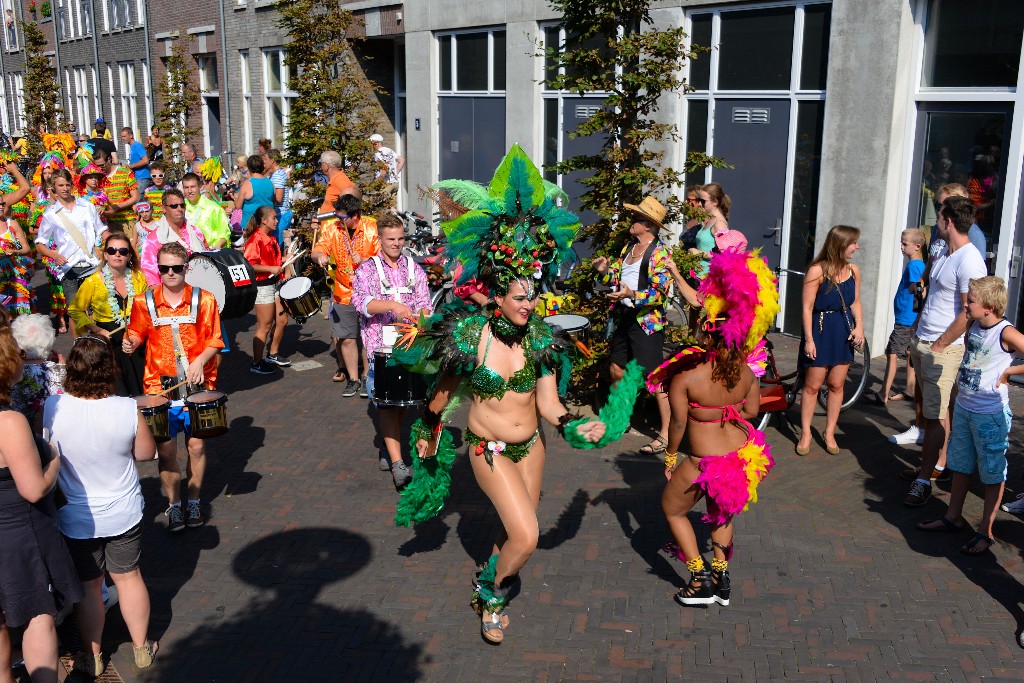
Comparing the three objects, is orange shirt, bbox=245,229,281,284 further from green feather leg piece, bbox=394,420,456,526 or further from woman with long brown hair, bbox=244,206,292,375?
green feather leg piece, bbox=394,420,456,526

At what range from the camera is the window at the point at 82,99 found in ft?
122

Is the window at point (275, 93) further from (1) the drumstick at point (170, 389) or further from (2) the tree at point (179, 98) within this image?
(1) the drumstick at point (170, 389)

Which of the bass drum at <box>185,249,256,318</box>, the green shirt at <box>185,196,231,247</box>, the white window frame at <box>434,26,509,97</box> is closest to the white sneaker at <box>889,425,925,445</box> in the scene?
the bass drum at <box>185,249,256,318</box>

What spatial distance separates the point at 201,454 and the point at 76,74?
36.6 meters

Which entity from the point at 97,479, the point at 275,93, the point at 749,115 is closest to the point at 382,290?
the point at 97,479

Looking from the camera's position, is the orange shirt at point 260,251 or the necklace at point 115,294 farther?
the orange shirt at point 260,251

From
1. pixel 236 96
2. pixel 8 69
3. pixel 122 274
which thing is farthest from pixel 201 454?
pixel 8 69

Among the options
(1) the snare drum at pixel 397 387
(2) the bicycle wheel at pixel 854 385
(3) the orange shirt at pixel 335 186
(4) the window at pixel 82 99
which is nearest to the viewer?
(1) the snare drum at pixel 397 387

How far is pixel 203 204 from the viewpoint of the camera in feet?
36.8

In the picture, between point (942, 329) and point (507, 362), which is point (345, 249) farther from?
point (942, 329)

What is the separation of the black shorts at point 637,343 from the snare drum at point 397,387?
1905 millimetres

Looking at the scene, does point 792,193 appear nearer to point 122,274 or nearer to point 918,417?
point 918,417

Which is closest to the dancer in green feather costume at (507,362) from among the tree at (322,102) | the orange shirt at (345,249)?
the orange shirt at (345,249)

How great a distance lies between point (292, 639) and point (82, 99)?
3767cm
